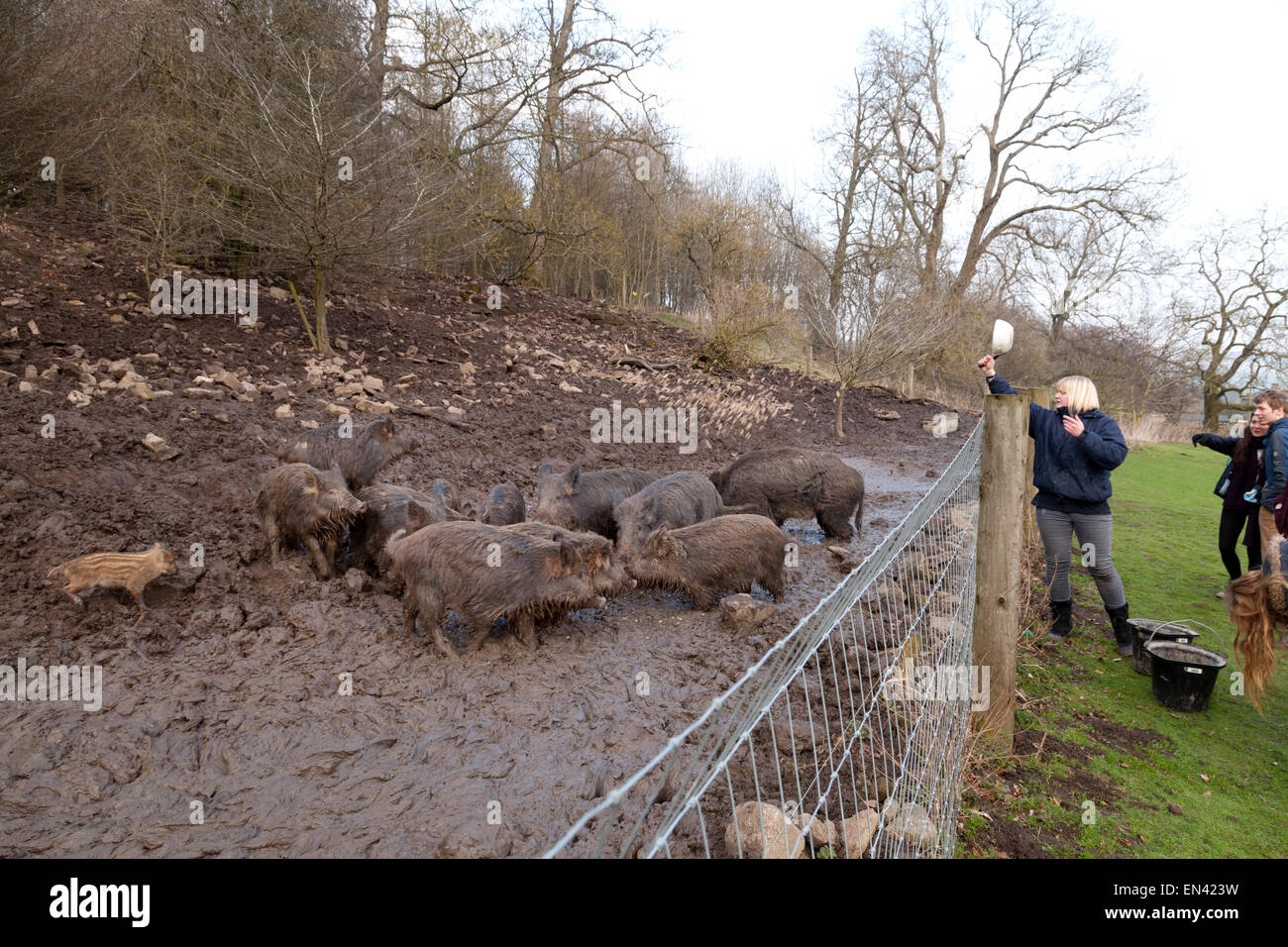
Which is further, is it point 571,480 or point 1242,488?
point 571,480

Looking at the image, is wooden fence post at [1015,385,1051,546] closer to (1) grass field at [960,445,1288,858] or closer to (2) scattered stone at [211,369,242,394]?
(1) grass field at [960,445,1288,858]

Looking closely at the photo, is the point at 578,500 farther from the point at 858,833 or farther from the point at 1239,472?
the point at 1239,472

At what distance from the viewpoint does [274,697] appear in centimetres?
387

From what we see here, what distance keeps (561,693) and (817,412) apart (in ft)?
42.9

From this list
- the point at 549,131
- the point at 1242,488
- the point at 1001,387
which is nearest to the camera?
the point at 1001,387

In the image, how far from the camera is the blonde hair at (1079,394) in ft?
16.8

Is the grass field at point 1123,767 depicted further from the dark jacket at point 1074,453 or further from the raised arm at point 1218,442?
the raised arm at point 1218,442

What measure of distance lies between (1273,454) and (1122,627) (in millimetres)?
1635

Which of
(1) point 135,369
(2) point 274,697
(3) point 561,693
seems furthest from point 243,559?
(1) point 135,369

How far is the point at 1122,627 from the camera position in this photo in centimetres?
522

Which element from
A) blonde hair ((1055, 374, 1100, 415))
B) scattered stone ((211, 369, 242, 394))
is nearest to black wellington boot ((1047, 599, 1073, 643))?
blonde hair ((1055, 374, 1100, 415))

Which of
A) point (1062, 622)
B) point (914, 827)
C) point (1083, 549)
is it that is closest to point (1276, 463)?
point (1083, 549)

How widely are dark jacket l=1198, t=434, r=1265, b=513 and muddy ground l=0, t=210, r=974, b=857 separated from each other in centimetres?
321

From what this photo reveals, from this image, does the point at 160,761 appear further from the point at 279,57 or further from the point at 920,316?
the point at 920,316
